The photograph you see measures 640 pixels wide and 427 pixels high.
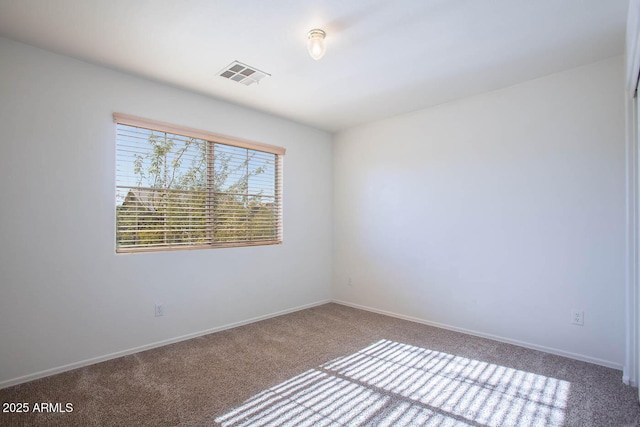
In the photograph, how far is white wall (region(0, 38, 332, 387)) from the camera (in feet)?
8.04

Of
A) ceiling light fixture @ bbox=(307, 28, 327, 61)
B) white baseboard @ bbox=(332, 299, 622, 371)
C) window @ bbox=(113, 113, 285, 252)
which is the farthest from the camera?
window @ bbox=(113, 113, 285, 252)

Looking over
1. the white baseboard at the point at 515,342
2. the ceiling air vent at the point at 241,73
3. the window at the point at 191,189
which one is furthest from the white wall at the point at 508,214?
the ceiling air vent at the point at 241,73

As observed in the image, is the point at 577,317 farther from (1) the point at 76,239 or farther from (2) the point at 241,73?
(1) the point at 76,239

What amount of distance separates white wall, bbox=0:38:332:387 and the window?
114mm

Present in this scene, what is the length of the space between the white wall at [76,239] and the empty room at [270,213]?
0.05 ft

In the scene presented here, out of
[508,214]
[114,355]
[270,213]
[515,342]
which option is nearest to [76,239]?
[114,355]

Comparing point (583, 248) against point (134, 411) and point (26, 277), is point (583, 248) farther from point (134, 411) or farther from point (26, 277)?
point (26, 277)

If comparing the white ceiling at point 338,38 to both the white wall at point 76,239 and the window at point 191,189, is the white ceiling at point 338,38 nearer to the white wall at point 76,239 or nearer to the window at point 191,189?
the white wall at point 76,239

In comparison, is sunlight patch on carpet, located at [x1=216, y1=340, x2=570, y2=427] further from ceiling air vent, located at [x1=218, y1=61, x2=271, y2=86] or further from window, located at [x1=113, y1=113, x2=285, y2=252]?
ceiling air vent, located at [x1=218, y1=61, x2=271, y2=86]

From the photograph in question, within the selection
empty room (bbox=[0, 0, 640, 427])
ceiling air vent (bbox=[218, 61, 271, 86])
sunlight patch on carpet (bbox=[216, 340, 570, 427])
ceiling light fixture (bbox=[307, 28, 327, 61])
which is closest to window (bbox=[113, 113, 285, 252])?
empty room (bbox=[0, 0, 640, 427])

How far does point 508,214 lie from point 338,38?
2.29 m

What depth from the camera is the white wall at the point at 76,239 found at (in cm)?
245

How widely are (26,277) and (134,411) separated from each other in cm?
134

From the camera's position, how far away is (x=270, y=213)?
426 centimetres
